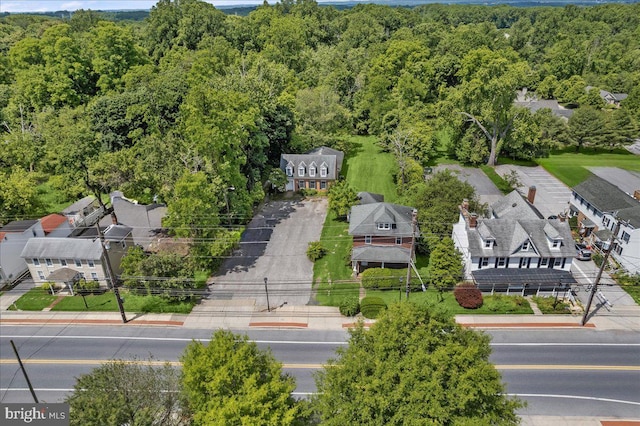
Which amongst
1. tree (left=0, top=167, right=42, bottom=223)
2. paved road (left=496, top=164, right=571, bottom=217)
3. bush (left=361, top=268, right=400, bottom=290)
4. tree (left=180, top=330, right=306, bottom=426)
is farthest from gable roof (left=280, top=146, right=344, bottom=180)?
tree (left=180, top=330, right=306, bottom=426)

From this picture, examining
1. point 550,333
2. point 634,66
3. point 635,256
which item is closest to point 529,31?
→ point 634,66

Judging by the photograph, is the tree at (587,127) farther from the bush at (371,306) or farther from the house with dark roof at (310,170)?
the bush at (371,306)

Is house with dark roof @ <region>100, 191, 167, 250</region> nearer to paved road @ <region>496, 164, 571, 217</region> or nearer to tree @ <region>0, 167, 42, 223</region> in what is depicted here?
tree @ <region>0, 167, 42, 223</region>

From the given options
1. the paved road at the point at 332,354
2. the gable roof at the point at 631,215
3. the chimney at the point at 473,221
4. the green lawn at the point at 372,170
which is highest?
the chimney at the point at 473,221

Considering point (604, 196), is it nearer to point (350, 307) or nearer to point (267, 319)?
point (350, 307)

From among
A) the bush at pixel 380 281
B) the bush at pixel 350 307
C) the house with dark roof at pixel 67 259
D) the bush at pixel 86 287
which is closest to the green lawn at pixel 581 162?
the bush at pixel 380 281

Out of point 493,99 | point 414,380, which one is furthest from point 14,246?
point 493,99
